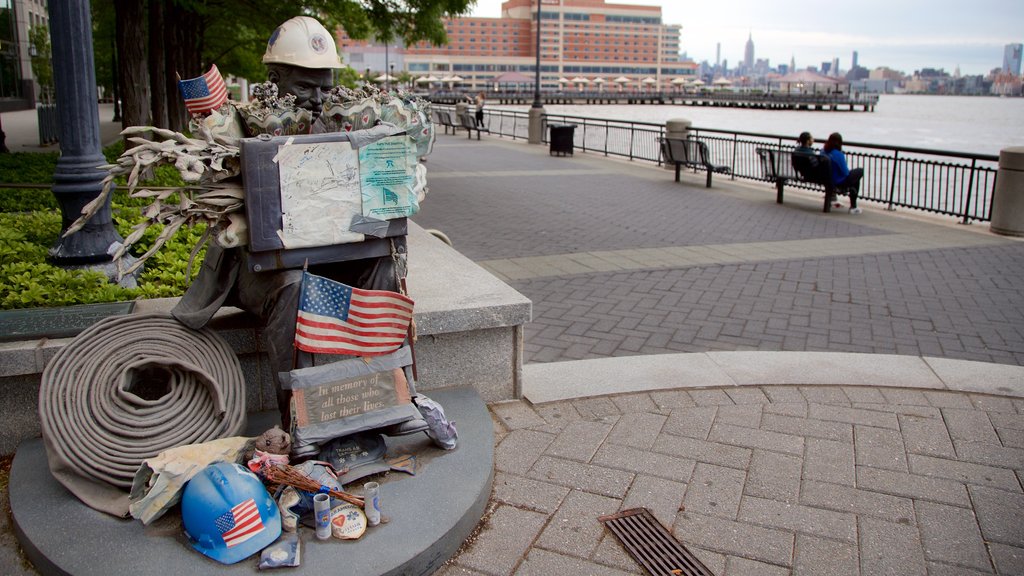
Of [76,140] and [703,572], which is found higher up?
[76,140]

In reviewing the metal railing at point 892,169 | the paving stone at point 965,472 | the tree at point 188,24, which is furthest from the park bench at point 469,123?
the paving stone at point 965,472

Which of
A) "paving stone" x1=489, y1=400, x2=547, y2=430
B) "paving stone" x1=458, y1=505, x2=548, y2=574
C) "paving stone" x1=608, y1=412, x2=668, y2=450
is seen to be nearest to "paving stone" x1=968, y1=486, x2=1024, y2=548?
"paving stone" x1=608, y1=412, x2=668, y2=450

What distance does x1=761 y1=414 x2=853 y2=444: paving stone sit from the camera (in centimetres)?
428

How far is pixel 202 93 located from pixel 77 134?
2.68 m

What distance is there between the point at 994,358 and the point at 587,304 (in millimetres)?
3148

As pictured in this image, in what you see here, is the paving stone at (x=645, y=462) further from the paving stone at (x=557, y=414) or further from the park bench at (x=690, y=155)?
the park bench at (x=690, y=155)

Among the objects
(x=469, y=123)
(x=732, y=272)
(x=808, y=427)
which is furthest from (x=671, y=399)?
(x=469, y=123)

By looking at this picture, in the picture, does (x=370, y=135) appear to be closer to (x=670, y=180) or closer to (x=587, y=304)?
(x=587, y=304)

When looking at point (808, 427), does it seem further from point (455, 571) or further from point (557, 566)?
point (455, 571)

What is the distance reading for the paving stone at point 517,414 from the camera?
4363mm

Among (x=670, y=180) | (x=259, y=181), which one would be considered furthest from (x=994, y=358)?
(x=670, y=180)

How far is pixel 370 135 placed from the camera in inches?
135

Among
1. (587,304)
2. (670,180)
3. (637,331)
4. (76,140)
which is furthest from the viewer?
(670,180)

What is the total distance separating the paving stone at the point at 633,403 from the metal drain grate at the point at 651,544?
3.64 feet
